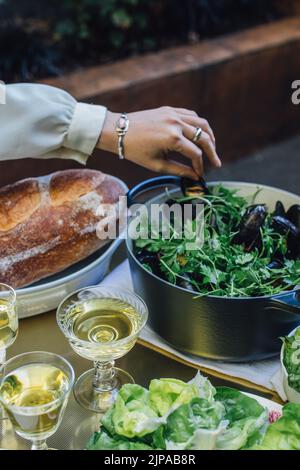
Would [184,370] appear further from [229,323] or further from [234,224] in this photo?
[234,224]

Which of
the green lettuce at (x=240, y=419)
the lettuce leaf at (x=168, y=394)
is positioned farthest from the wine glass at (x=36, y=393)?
the green lettuce at (x=240, y=419)

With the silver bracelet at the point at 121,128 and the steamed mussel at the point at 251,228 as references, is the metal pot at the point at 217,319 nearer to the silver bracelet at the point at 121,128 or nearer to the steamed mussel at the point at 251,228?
the steamed mussel at the point at 251,228

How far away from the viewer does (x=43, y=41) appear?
135 inches

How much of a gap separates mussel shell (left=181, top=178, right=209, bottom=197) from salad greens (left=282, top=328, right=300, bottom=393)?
1.34 feet

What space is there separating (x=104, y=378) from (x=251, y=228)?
0.40m

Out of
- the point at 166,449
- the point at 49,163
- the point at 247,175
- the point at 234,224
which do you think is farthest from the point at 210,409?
the point at 247,175

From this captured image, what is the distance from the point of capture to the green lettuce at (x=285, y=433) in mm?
928

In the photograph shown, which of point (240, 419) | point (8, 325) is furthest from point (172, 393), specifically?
point (8, 325)

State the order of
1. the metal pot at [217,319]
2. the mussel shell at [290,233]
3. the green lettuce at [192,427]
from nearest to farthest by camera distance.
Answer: the green lettuce at [192,427] < the metal pot at [217,319] < the mussel shell at [290,233]

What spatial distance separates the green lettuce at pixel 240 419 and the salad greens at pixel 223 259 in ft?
0.56

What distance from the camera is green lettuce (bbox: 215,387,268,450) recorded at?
3.01 feet

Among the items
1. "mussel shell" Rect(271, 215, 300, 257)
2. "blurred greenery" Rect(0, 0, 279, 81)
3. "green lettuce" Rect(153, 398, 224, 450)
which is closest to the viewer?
"green lettuce" Rect(153, 398, 224, 450)

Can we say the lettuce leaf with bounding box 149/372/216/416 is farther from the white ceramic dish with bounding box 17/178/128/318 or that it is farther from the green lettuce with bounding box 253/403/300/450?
the white ceramic dish with bounding box 17/178/128/318

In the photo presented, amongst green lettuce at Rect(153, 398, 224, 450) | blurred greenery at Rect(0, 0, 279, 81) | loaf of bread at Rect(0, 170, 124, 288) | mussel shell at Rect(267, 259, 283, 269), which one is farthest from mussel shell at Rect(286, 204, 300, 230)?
blurred greenery at Rect(0, 0, 279, 81)
